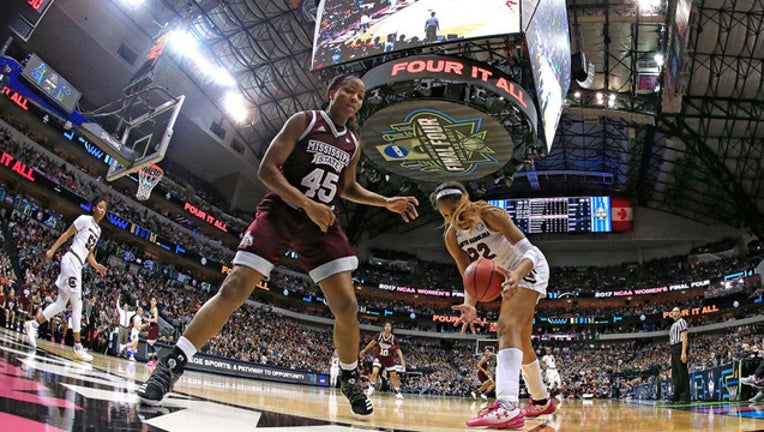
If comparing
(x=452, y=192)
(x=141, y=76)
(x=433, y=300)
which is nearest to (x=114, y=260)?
(x=141, y=76)

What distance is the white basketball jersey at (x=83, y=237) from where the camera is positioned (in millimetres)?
6562

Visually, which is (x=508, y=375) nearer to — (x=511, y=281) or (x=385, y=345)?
(x=511, y=281)

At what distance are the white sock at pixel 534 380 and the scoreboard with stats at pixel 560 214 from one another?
30918 mm

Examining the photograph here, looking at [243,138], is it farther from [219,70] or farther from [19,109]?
[19,109]

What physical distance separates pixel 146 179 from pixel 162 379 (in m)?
19.9

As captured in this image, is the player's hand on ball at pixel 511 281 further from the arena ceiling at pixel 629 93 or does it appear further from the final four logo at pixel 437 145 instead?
the arena ceiling at pixel 629 93

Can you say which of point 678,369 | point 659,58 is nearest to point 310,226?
point 678,369

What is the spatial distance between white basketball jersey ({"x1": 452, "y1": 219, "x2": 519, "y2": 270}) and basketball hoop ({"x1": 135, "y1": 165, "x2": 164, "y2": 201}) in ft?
60.0

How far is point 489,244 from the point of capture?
3.82 m

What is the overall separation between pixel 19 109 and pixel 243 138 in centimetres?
1139

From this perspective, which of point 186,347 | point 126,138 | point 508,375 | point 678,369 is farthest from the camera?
point 126,138

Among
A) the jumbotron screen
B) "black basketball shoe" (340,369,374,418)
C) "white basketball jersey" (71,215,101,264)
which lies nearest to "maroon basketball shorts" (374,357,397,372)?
the jumbotron screen

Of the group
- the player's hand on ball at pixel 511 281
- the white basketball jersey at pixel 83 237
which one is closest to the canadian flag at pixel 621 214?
the white basketball jersey at pixel 83 237

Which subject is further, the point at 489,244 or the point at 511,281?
the point at 489,244
